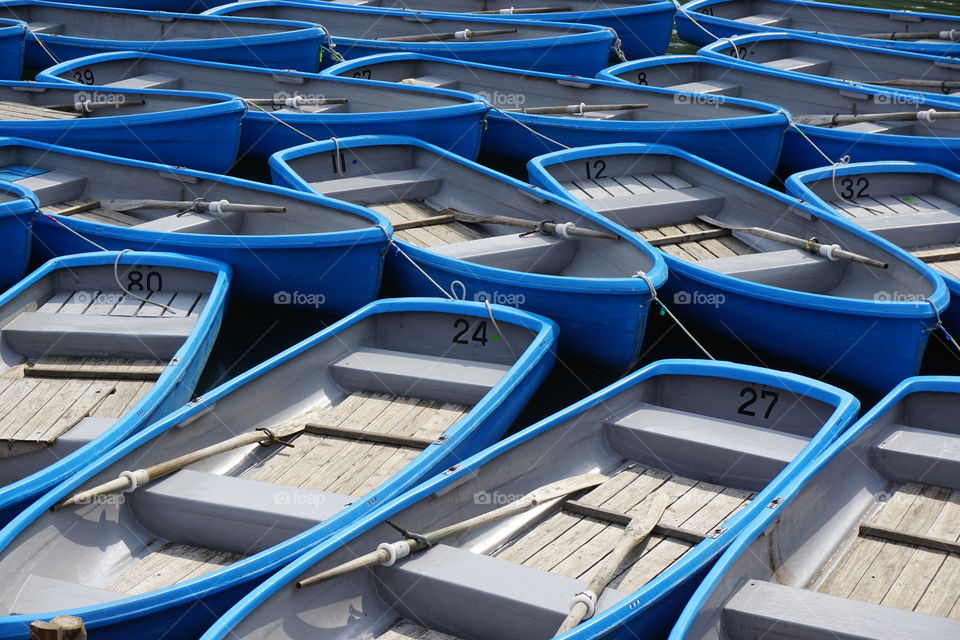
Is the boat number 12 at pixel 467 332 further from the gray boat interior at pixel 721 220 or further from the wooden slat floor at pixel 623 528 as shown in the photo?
the gray boat interior at pixel 721 220

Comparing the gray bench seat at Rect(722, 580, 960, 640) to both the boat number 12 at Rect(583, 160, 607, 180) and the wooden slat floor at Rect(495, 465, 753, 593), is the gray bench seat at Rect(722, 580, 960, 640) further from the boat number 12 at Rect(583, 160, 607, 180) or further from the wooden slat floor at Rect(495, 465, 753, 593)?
the boat number 12 at Rect(583, 160, 607, 180)

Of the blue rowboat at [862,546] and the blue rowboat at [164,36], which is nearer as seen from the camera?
the blue rowboat at [862,546]

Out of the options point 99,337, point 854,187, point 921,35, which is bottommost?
point 99,337

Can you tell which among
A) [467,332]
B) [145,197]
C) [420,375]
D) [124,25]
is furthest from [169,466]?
[124,25]

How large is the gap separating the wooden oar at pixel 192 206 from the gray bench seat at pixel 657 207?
8.61ft

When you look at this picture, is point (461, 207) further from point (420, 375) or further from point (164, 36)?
point (164, 36)

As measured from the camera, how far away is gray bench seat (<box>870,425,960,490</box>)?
5832 millimetres

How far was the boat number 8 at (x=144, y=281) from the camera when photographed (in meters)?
7.81

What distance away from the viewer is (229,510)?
5.38 metres

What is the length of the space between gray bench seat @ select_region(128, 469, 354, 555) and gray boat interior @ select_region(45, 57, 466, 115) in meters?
5.66

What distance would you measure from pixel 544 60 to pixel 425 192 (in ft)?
11.4

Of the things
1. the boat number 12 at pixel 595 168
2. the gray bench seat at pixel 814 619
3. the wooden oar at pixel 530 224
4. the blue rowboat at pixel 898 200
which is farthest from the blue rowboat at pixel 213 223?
the gray bench seat at pixel 814 619

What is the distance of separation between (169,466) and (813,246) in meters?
4.85

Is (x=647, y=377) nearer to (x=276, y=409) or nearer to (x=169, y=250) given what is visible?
(x=276, y=409)
